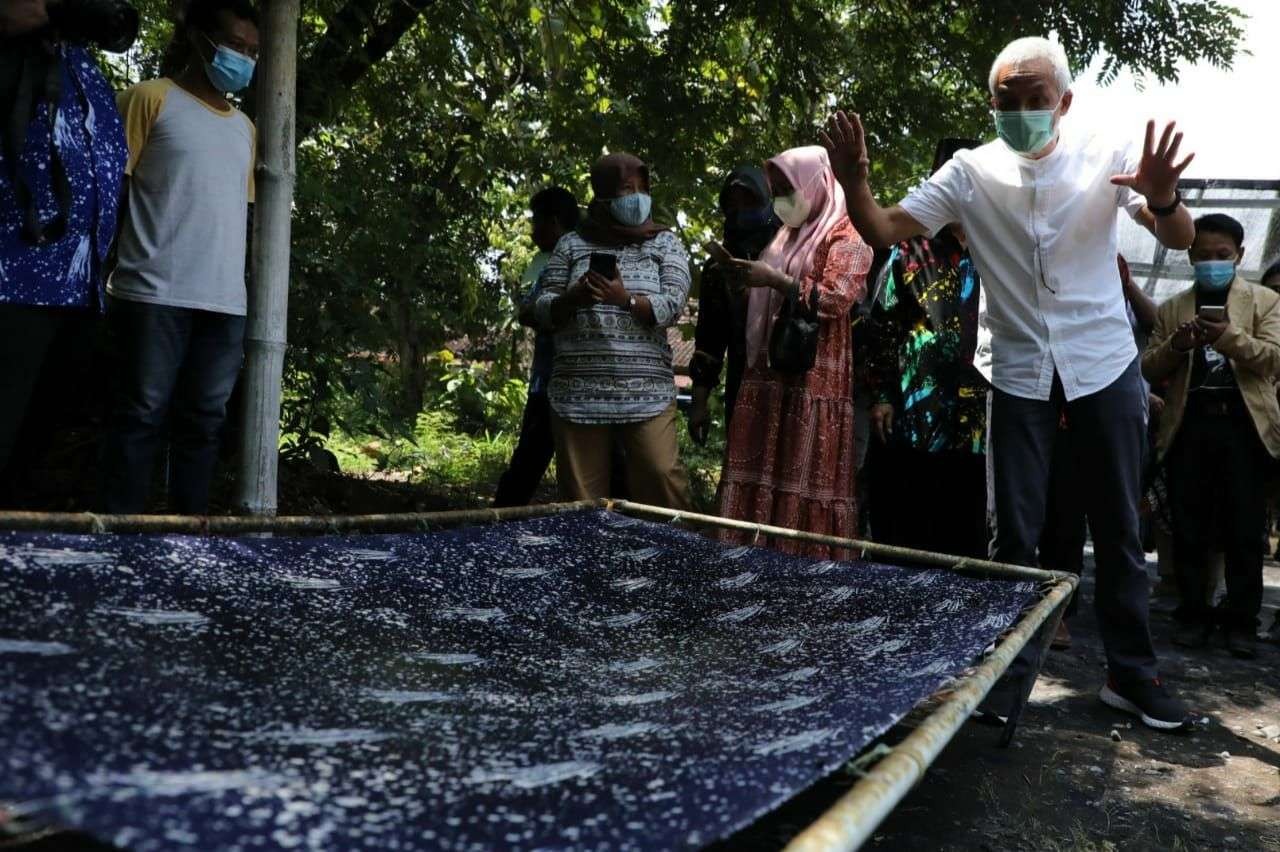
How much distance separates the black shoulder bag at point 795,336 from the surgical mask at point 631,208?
2.11 ft

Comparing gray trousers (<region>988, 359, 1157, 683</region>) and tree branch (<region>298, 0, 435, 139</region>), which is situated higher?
tree branch (<region>298, 0, 435, 139</region>)

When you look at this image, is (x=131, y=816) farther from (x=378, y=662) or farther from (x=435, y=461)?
(x=435, y=461)

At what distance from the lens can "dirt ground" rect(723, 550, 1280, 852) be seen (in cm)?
228

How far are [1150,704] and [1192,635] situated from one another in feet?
5.49

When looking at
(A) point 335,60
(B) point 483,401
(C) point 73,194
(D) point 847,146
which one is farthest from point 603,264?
(B) point 483,401

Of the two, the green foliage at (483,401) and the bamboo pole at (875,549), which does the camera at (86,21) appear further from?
the green foliage at (483,401)

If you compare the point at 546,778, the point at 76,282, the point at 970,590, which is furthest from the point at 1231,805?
the point at 76,282

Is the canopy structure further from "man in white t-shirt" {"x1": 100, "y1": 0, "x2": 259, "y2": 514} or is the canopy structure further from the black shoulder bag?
"man in white t-shirt" {"x1": 100, "y1": 0, "x2": 259, "y2": 514}

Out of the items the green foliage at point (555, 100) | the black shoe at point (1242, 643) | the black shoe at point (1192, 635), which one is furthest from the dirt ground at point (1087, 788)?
the green foliage at point (555, 100)

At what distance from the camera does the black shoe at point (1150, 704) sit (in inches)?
120

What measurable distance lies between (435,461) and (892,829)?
31.5ft

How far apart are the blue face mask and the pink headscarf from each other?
91 centimetres

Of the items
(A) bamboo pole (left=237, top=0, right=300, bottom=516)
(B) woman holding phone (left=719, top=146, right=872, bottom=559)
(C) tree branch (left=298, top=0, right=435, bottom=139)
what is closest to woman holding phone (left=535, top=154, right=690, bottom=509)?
(B) woman holding phone (left=719, top=146, right=872, bottom=559)

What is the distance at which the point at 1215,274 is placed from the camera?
159 inches
